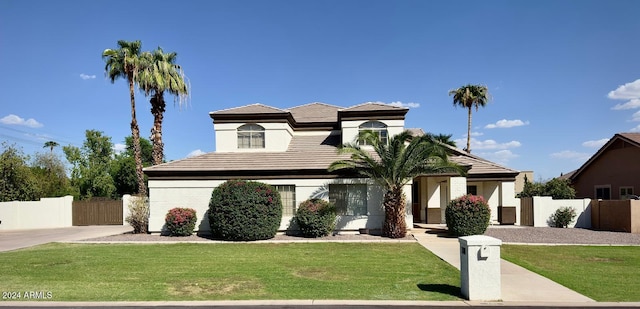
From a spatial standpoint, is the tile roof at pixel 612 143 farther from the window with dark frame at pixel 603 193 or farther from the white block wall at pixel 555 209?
the white block wall at pixel 555 209

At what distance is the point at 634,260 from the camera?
1223 cm

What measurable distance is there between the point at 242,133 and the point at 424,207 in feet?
37.4

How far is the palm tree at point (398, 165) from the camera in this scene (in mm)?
16734

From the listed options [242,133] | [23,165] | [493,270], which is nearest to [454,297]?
[493,270]

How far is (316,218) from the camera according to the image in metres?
17.2

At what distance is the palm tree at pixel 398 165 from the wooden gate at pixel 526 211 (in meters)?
7.52

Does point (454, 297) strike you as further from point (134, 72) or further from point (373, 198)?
point (134, 72)

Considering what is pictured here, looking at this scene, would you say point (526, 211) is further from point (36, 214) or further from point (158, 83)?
point (36, 214)

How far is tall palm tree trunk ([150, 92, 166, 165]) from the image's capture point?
24.7 metres

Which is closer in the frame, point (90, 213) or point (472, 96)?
point (90, 213)

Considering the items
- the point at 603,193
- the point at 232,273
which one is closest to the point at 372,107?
the point at 232,273

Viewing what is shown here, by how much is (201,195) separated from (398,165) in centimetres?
947

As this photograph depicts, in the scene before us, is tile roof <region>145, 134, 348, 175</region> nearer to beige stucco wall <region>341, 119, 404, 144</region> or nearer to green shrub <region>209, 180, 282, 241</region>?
beige stucco wall <region>341, 119, 404, 144</region>

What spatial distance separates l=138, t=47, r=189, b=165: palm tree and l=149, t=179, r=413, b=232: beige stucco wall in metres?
6.29
